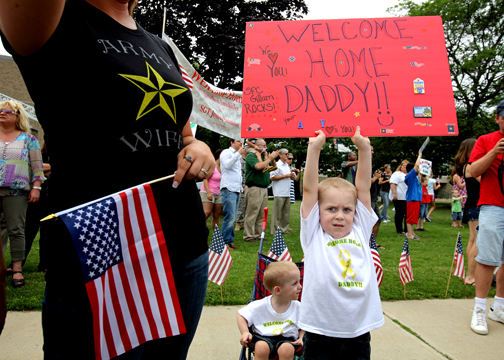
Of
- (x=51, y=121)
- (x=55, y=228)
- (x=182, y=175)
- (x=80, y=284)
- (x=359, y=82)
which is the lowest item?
(x=80, y=284)

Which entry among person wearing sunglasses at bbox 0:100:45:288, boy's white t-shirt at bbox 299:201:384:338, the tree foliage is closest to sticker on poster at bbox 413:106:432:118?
boy's white t-shirt at bbox 299:201:384:338

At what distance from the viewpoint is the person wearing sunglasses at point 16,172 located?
4254 mm

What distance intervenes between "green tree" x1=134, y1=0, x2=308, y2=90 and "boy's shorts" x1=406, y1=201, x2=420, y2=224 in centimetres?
1056

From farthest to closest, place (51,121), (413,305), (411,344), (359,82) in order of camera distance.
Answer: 1. (413,305)
2. (411,344)
3. (359,82)
4. (51,121)

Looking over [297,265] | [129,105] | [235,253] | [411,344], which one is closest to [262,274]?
[297,265]

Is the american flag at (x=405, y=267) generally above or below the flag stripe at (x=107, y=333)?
below

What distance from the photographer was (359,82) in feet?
9.23

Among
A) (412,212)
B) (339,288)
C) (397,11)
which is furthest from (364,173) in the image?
(397,11)

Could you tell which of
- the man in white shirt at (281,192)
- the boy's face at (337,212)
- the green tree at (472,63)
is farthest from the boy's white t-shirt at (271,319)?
the green tree at (472,63)

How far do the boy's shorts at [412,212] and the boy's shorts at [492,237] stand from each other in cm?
606

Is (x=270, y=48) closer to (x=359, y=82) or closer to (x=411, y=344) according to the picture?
(x=359, y=82)

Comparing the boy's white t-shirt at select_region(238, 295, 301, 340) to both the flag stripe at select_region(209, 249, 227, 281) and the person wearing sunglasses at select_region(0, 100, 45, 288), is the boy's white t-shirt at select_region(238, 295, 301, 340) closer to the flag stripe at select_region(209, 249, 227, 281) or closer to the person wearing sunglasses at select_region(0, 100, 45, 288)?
the flag stripe at select_region(209, 249, 227, 281)

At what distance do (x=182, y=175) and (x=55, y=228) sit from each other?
414 mm

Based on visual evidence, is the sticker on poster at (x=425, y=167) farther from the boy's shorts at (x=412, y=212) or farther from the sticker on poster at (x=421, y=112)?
the sticker on poster at (x=421, y=112)
